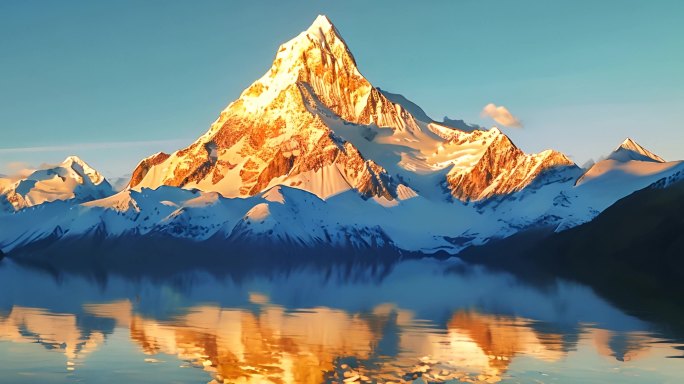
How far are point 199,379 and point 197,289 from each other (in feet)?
366

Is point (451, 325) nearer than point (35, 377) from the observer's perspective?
No

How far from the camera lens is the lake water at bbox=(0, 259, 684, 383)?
69.9 m

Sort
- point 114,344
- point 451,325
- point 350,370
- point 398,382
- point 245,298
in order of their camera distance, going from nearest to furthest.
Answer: point 398,382, point 350,370, point 114,344, point 451,325, point 245,298

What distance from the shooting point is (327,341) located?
8894 centimetres

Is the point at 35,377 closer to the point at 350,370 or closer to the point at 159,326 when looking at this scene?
the point at 350,370

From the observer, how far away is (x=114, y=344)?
84.6 metres

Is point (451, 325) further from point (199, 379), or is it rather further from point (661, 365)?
point (199, 379)

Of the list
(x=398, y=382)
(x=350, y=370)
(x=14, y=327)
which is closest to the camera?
(x=398, y=382)

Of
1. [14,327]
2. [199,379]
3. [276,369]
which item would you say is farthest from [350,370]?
[14,327]

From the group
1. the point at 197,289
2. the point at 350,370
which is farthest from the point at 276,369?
the point at 197,289

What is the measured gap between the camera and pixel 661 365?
73.9 meters

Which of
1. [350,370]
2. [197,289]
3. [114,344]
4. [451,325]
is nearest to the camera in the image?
[350,370]

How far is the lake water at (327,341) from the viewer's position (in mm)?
69875

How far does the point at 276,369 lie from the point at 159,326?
105 feet
